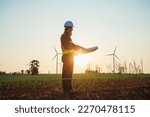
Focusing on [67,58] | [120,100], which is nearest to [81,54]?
[67,58]

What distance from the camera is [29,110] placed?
8664 millimetres

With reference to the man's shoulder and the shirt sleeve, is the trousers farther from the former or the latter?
the man's shoulder

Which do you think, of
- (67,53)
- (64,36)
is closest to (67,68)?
(67,53)

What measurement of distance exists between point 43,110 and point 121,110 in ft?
7.20

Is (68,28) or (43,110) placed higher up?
(68,28)

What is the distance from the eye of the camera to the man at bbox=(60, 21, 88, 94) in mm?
10082

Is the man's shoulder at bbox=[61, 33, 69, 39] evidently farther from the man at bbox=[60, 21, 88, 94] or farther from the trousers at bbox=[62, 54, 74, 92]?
the trousers at bbox=[62, 54, 74, 92]

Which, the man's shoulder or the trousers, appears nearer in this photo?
the man's shoulder

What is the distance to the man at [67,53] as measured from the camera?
10082mm

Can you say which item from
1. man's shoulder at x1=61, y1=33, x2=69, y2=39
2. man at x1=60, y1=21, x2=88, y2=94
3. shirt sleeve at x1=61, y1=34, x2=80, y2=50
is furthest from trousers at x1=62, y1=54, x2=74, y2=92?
man's shoulder at x1=61, y1=33, x2=69, y2=39

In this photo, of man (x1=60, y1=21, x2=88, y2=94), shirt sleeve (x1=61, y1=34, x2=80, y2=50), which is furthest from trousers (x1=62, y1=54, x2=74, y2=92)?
shirt sleeve (x1=61, y1=34, x2=80, y2=50)

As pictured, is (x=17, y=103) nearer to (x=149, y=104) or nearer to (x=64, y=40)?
→ (x=64, y=40)

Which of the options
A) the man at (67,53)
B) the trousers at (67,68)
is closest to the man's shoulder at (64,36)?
the man at (67,53)

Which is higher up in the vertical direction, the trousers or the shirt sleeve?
the shirt sleeve
